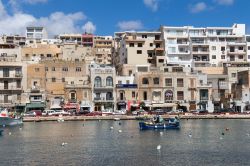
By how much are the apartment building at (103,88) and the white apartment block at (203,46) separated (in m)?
20.8

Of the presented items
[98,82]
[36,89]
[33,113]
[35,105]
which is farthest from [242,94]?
[33,113]

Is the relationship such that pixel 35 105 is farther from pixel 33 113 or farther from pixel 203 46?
pixel 203 46

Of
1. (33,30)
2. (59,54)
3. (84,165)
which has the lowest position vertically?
(84,165)

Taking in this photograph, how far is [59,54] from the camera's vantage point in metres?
112

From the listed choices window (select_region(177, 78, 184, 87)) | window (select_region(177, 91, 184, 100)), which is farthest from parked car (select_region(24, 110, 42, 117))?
window (select_region(177, 78, 184, 87))

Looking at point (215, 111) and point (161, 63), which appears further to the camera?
point (161, 63)

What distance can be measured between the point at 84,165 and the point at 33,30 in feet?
407

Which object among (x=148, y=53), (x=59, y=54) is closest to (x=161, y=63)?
(x=148, y=53)

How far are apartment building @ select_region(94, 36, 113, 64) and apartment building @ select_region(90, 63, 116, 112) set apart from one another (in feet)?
105

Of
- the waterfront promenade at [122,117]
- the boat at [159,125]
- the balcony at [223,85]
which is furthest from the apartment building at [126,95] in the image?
the boat at [159,125]

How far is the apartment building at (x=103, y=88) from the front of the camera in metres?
98.2

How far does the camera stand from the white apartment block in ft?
386

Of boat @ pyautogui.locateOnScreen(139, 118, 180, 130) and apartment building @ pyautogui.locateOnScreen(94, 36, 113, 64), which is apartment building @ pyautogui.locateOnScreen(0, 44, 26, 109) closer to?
apartment building @ pyautogui.locateOnScreen(94, 36, 113, 64)

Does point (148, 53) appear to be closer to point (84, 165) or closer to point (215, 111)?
point (215, 111)
